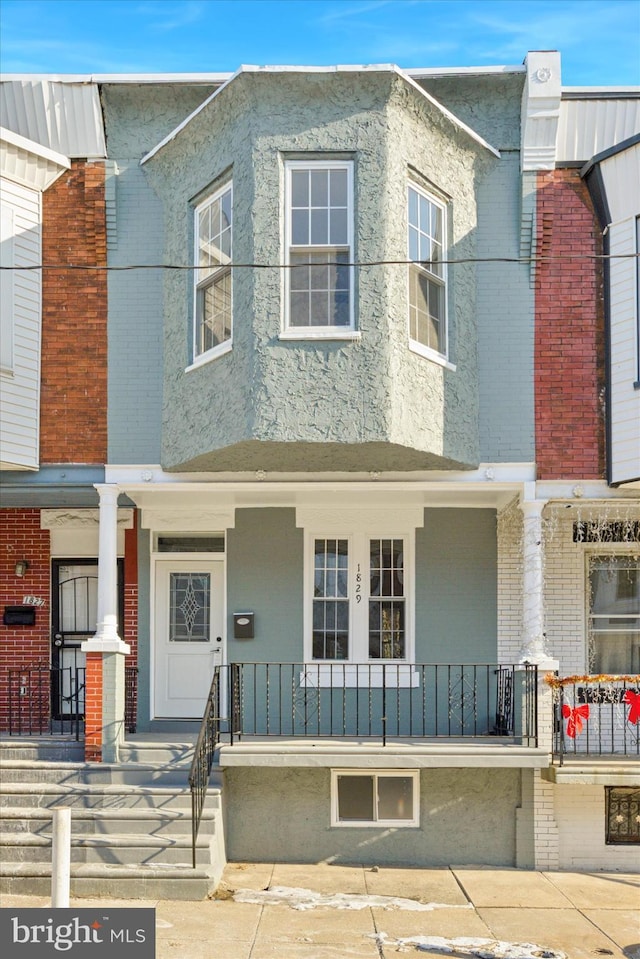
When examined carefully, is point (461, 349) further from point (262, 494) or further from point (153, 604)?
point (153, 604)

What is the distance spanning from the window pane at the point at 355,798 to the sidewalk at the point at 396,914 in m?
0.60

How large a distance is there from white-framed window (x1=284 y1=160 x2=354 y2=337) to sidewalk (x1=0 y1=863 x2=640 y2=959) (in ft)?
17.1

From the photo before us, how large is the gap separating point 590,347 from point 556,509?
6.03ft

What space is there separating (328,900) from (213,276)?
19.8 ft

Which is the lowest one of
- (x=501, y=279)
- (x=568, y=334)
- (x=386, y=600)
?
(x=386, y=600)

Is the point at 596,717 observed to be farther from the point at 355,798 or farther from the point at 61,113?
the point at 61,113

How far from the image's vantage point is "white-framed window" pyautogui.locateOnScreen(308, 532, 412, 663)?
11.9m

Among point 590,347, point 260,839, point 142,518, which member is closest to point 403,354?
point 590,347

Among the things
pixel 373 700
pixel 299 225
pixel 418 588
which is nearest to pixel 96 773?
pixel 373 700

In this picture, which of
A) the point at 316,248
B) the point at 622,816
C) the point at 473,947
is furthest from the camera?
the point at 622,816

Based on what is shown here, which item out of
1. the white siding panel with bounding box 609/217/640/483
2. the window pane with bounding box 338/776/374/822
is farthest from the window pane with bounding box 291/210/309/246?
the window pane with bounding box 338/776/374/822

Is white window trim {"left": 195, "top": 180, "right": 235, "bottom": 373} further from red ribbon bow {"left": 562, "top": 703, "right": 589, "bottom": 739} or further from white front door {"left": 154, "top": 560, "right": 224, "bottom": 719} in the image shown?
red ribbon bow {"left": 562, "top": 703, "right": 589, "bottom": 739}

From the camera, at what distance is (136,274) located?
11250 mm

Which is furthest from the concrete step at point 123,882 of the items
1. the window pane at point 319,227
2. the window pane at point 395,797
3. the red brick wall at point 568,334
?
the window pane at point 319,227
